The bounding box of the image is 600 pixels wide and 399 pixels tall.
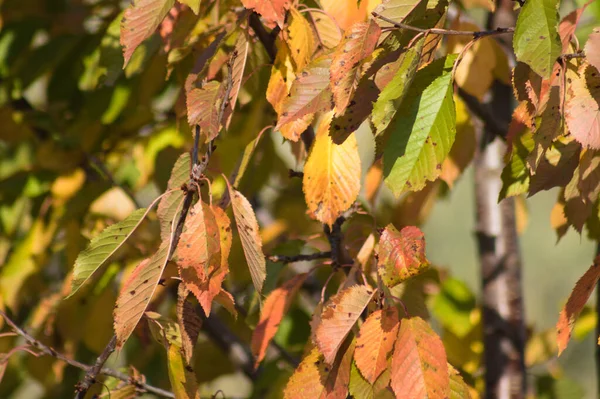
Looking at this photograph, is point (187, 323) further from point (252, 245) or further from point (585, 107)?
point (585, 107)

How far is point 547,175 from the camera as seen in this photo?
2.65 feet

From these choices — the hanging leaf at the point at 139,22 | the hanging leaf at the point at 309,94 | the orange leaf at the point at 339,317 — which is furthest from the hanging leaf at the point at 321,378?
the hanging leaf at the point at 139,22

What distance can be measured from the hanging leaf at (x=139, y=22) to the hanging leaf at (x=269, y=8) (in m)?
0.10

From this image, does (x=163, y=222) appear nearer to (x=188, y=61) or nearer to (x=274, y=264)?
(x=274, y=264)

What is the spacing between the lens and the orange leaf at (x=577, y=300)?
2.35 ft

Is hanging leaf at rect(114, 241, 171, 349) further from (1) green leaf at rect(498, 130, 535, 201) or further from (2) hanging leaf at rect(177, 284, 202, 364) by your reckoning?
(1) green leaf at rect(498, 130, 535, 201)

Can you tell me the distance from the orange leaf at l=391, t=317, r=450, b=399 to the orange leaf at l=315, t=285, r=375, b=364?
0.06 meters

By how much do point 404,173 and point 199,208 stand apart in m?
0.20

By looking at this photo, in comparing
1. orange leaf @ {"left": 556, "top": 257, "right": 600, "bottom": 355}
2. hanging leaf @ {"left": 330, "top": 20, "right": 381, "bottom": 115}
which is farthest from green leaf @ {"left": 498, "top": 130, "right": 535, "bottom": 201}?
hanging leaf @ {"left": 330, "top": 20, "right": 381, "bottom": 115}

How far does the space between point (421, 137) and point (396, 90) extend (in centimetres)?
7

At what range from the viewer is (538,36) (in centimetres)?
64

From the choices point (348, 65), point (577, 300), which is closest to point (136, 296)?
point (348, 65)

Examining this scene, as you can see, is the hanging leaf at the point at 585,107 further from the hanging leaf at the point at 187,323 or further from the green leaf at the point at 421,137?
the hanging leaf at the point at 187,323

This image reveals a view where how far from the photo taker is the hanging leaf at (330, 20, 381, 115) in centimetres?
67
